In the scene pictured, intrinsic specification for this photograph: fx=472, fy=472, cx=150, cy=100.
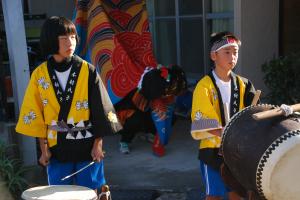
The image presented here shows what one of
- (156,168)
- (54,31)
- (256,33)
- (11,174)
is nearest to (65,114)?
(54,31)

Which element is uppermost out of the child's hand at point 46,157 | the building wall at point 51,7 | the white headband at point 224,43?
the building wall at point 51,7

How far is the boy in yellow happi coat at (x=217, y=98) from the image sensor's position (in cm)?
295

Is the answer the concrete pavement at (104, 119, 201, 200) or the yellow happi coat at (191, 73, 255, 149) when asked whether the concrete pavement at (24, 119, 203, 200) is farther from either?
the yellow happi coat at (191, 73, 255, 149)

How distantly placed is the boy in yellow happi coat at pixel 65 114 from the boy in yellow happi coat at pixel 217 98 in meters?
0.63

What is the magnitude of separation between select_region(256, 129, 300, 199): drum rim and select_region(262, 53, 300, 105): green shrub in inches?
96.2

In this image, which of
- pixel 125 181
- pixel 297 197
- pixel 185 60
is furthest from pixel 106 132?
pixel 185 60

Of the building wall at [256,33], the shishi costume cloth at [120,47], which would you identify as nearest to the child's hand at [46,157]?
the shishi costume cloth at [120,47]

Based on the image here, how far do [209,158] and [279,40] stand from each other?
3.01 m

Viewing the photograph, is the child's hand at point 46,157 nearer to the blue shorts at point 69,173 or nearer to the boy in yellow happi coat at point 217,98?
the blue shorts at point 69,173

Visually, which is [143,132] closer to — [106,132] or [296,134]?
[106,132]

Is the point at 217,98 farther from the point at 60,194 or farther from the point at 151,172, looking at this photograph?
the point at 151,172

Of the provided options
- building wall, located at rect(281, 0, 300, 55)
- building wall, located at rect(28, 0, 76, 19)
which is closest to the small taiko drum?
building wall, located at rect(281, 0, 300, 55)

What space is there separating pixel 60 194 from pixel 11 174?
1712mm

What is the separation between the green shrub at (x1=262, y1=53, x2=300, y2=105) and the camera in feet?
14.6
